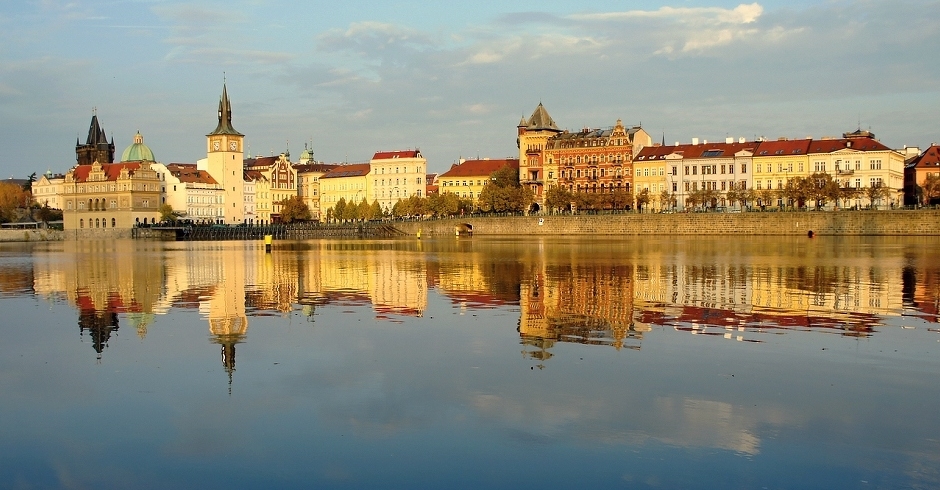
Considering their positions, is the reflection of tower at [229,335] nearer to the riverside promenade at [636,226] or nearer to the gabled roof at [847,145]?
the riverside promenade at [636,226]

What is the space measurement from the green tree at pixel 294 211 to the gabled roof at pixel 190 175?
478 inches

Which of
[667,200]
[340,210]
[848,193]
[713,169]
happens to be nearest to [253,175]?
[340,210]

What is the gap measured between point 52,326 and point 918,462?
17066mm

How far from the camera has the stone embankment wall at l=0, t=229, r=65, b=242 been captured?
13125cm

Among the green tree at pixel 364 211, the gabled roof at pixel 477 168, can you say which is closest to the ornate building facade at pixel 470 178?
the gabled roof at pixel 477 168

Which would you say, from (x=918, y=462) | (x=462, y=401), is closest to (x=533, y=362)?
(x=462, y=401)

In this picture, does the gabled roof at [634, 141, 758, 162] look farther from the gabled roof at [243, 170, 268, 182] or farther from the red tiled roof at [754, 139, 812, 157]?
the gabled roof at [243, 170, 268, 182]

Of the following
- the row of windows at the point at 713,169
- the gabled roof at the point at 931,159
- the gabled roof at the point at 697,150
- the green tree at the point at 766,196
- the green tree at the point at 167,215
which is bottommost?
the green tree at the point at 167,215

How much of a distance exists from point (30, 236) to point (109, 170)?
18.2m

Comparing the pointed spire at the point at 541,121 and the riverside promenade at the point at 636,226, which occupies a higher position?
the pointed spire at the point at 541,121

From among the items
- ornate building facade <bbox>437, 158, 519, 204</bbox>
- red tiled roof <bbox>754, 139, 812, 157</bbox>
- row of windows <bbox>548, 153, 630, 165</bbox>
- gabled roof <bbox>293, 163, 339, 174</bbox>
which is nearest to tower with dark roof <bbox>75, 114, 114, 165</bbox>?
gabled roof <bbox>293, 163, 339, 174</bbox>

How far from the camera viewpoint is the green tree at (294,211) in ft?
501

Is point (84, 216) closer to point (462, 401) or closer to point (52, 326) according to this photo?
point (52, 326)

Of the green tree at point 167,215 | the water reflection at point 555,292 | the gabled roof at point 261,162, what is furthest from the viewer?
the gabled roof at point 261,162
